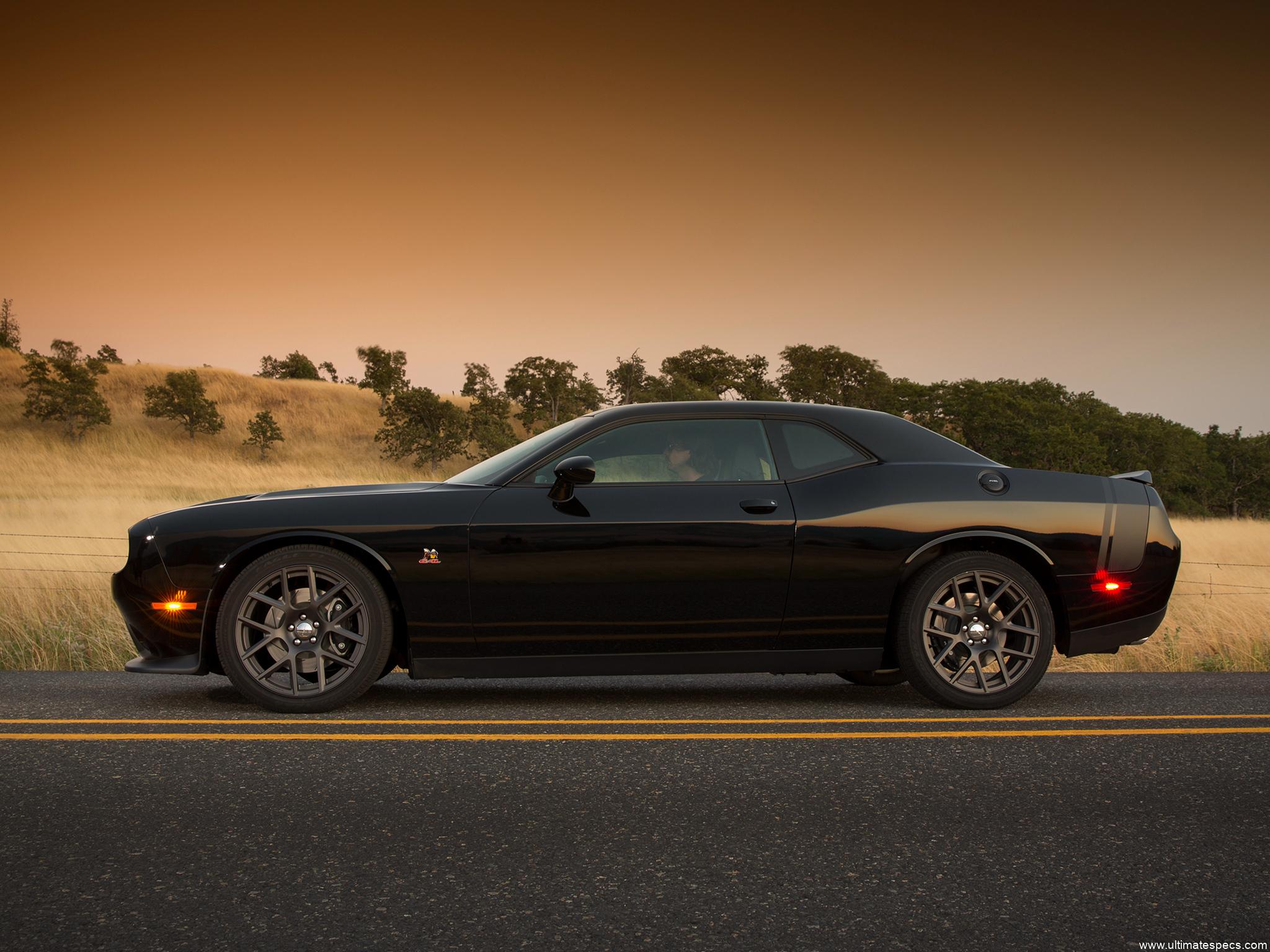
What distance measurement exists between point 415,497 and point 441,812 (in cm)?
203

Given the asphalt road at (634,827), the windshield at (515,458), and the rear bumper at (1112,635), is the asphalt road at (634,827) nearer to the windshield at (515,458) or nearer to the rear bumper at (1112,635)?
the rear bumper at (1112,635)

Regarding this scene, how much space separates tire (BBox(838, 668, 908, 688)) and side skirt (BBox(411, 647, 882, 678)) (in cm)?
79

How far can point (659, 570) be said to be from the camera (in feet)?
17.7

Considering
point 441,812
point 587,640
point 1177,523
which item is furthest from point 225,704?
point 1177,523

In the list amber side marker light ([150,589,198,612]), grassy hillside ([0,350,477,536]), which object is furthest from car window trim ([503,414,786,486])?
grassy hillside ([0,350,477,536])

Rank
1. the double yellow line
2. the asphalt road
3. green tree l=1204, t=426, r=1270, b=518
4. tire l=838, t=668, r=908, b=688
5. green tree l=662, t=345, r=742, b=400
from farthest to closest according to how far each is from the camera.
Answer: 1. green tree l=1204, t=426, r=1270, b=518
2. green tree l=662, t=345, r=742, b=400
3. tire l=838, t=668, r=908, b=688
4. the double yellow line
5. the asphalt road

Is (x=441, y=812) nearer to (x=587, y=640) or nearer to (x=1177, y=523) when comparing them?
(x=587, y=640)

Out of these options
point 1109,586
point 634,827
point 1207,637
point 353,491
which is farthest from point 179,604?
point 1207,637

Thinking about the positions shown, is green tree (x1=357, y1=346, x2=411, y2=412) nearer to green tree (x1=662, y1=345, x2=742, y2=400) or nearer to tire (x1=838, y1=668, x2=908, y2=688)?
green tree (x1=662, y1=345, x2=742, y2=400)

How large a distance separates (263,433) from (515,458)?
52.5 metres

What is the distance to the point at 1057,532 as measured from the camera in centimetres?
572

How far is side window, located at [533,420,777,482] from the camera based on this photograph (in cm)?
562

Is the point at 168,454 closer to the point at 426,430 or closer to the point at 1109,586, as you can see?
the point at 426,430

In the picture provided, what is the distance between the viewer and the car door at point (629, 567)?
211 inches
